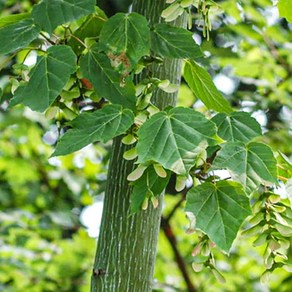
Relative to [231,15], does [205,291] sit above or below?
below

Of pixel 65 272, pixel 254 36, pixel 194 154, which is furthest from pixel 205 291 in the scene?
pixel 194 154

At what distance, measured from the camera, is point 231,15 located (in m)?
1.76

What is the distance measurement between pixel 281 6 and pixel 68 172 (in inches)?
68.8

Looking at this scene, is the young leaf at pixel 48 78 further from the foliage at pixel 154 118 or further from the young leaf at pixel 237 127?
the young leaf at pixel 237 127

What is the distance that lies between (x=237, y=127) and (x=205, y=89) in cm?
9

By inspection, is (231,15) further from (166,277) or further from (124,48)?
(124,48)

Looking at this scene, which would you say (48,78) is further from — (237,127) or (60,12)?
(237,127)

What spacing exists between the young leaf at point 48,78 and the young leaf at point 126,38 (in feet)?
0.15

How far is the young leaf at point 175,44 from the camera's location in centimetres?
74

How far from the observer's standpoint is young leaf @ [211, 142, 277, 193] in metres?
0.66

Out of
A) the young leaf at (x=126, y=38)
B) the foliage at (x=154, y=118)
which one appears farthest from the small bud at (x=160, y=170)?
the young leaf at (x=126, y=38)

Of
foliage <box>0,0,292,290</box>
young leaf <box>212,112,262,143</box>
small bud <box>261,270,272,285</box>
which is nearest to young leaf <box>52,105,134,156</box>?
foliage <box>0,0,292,290</box>

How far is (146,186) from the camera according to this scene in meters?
0.71

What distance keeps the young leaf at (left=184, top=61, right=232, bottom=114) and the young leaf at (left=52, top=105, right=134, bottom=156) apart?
0.13 m
